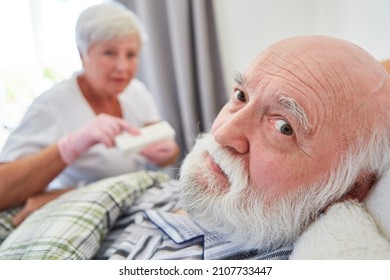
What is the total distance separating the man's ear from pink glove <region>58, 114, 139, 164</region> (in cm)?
41

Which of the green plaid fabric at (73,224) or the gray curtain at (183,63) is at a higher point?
the gray curtain at (183,63)

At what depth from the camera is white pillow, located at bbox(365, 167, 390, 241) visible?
1.54 feet

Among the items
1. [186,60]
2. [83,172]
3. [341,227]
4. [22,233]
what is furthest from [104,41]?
[341,227]

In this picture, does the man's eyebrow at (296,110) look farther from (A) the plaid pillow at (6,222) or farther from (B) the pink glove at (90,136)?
(A) the plaid pillow at (6,222)

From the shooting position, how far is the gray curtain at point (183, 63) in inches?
25.5

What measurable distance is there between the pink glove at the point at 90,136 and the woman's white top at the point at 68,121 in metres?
0.01

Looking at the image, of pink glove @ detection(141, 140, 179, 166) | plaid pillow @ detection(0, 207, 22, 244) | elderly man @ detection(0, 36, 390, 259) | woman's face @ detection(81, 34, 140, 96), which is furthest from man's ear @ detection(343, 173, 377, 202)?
plaid pillow @ detection(0, 207, 22, 244)

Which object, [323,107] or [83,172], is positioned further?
[83,172]

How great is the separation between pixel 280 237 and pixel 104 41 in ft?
1.54

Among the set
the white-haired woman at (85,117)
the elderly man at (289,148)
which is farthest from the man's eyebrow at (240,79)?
the white-haired woman at (85,117)

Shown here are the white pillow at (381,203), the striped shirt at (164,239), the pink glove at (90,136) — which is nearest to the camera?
the white pillow at (381,203)

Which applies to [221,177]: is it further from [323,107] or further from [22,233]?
[22,233]

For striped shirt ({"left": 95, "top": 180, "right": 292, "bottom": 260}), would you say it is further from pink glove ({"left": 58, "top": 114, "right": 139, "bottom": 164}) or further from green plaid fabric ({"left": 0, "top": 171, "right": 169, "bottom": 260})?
pink glove ({"left": 58, "top": 114, "right": 139, "bottom": 164})

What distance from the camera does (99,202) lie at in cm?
71
